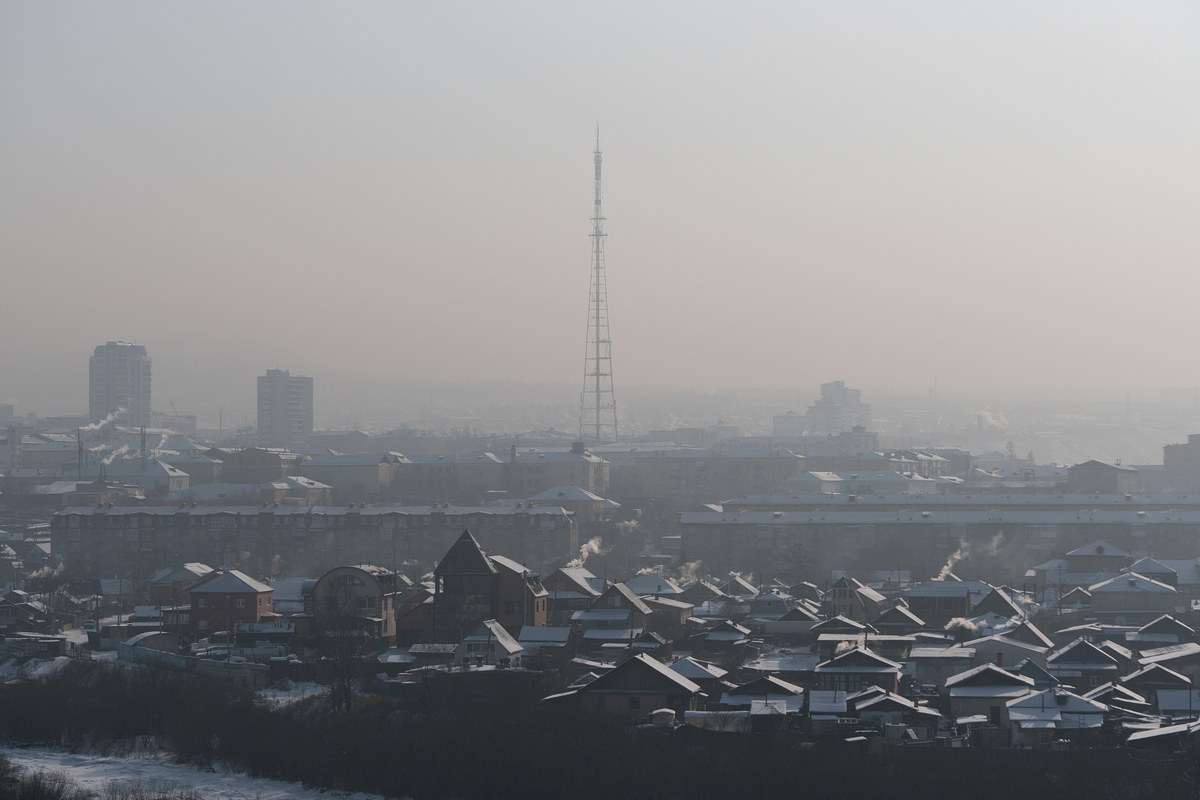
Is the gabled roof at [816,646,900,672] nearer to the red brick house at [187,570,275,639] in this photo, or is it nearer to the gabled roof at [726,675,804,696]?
the gabled roof at [726,675,804,696]

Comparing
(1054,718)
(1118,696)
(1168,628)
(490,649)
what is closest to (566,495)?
(490,649)

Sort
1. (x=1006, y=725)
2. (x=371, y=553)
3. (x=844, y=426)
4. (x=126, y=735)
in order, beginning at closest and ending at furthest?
(x=1006, y=725) → (x=126, y=735) → (x=371, y=553) → (x=844, y=426)

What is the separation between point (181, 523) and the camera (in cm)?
4259

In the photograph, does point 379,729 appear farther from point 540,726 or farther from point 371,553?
point 371,553

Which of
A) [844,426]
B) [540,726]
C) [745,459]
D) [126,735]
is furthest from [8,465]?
[844,426]

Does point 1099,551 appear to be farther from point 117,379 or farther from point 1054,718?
point 117,379

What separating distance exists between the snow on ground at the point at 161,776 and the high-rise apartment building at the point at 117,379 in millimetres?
111875

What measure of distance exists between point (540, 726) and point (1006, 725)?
573 centimetres

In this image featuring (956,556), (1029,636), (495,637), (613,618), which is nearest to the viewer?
(495,637)

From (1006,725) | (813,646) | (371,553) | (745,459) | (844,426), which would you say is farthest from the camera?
(844,426)

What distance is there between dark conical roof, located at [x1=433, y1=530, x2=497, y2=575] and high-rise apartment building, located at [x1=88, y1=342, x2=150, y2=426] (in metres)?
108

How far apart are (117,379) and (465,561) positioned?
361ft

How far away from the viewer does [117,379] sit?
13075 centimetres

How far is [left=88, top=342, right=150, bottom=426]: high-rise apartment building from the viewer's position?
130 m
